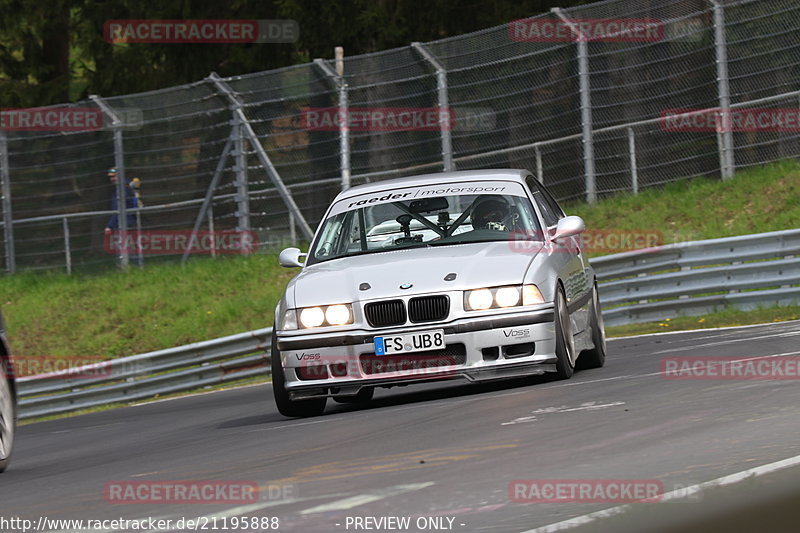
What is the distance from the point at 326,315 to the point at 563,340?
1.56m

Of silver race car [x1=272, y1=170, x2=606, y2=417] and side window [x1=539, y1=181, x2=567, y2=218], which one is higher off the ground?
side window [x1=539, y1=181, x2=567, y2=218]

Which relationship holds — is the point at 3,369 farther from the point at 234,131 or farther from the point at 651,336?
the point at 234,131

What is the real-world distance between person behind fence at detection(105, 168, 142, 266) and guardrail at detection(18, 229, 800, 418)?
541 centimetres

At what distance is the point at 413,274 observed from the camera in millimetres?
9836

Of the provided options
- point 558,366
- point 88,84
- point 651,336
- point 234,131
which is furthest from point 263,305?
point 88,84

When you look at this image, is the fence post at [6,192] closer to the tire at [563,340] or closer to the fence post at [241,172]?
the fence post at [241,172]

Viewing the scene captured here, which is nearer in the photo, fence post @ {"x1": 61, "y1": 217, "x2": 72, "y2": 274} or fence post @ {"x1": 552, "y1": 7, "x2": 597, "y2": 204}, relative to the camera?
fence post @ {"x1": 552, "y1": 7, "x2": 597, "y2": 204}

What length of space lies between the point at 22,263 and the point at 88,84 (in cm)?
1018

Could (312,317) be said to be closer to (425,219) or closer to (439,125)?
(425,219)

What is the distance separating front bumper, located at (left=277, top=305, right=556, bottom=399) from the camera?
9.63 metres

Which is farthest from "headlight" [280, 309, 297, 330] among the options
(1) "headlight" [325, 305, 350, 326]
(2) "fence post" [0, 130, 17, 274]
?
(2) "fence post" [0, 130, 17, 274]

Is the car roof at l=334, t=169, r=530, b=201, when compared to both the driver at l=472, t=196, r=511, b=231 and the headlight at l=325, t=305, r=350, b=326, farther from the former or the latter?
the headlight at l=325, t=305, r=350, b=326

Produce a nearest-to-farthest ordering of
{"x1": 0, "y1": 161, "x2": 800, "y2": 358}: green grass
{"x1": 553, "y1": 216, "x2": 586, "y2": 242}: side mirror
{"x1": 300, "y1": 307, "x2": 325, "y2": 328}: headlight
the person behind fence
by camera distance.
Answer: {"x1": 300, "y1": 307, "x2": 325, "y2": 328}: headlight, {"x1": 553, "y1": 216, "x2": 586, "y2": 242}: side mirror, {"x1": 0, "y1": 161, "x2": 800, "y2": 358}: green grass, the person behind fence

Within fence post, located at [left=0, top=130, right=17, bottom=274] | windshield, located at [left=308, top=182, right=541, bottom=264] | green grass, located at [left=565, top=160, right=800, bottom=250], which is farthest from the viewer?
fence post, located at [left=0, top=130, right=17, bottom=274]
